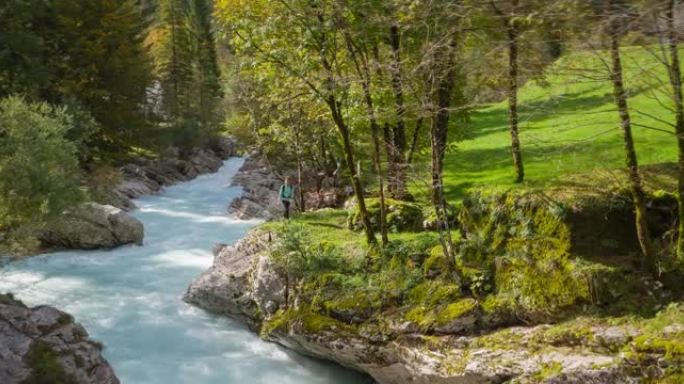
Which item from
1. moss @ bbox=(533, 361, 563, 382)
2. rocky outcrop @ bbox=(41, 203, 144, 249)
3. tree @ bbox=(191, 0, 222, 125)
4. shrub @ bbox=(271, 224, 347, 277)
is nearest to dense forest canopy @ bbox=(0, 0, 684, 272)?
shrub @ bbox=(271, 224, 347, 277)

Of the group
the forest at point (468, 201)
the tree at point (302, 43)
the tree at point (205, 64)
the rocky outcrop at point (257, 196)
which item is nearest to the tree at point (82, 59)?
the rocky outcrop at point (257, 196)

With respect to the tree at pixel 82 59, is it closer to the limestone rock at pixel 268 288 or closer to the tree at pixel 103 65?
the tree at pixel 103 65

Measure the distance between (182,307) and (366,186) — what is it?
34.6 feet

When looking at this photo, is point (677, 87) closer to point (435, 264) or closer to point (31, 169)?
point (435, 264)

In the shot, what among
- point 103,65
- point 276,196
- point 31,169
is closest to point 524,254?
point 31,169

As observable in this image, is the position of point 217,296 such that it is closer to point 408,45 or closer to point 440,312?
point 440,312

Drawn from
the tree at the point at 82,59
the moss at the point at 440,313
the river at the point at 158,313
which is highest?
the tree at the point at 82,59

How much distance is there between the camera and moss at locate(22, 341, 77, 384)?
9594 millimetres

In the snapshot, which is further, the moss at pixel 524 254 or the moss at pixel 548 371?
the moss at pixel 524 254

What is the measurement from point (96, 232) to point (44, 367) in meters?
11.1

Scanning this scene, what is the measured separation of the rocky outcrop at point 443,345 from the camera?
812cm

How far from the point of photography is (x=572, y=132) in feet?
58.8

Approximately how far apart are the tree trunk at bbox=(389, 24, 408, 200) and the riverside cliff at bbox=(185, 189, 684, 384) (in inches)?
71.6

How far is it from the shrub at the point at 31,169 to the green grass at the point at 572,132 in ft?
31.0
